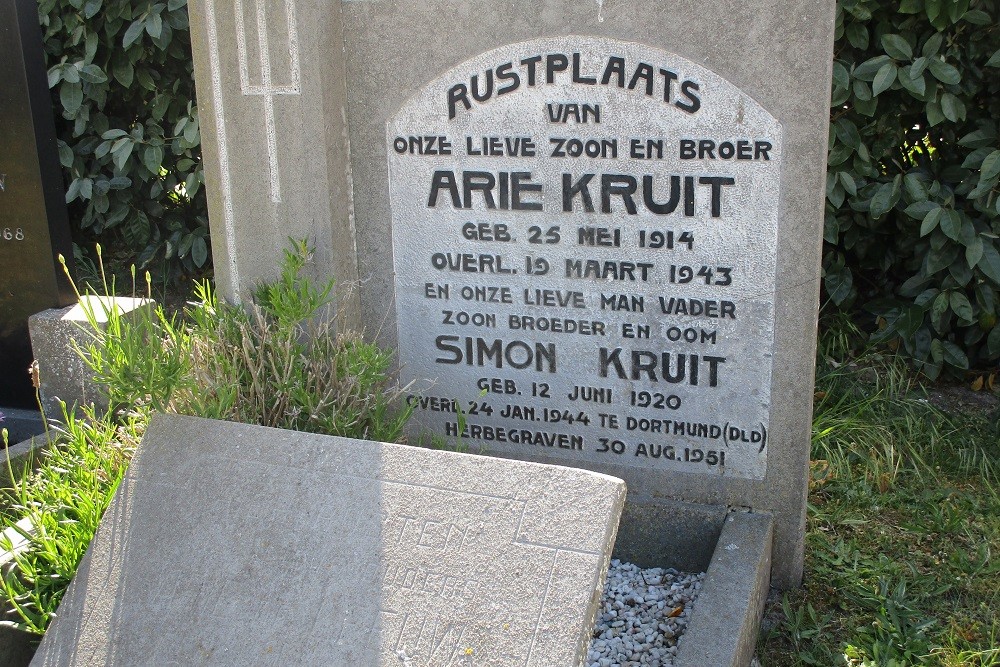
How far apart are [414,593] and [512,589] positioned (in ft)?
0.71

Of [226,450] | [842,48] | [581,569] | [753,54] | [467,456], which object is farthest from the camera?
[842,48]

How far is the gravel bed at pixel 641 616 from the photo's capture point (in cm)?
268

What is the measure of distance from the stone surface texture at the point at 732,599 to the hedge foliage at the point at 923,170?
1.73 meters

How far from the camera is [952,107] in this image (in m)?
4.03

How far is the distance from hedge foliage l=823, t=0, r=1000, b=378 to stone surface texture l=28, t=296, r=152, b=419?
3.01 metres

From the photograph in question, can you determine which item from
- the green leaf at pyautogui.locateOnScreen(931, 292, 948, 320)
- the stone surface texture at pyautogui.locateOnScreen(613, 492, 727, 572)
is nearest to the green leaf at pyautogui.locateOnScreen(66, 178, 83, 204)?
the stone surface texture at pyautogui.locateOnScreen(613, 492, 727, 572)

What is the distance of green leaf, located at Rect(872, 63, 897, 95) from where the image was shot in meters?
3.96

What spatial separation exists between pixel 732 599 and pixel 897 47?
2.59 meters

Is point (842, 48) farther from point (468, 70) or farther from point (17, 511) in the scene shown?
point (17, 511)

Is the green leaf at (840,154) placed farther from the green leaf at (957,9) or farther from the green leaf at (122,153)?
the green leaf at (122,153)

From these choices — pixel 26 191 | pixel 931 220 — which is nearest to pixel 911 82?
pixel 931 220

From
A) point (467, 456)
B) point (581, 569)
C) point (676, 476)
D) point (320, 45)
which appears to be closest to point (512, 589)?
point (581, 569)

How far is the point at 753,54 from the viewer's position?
2.79 metres

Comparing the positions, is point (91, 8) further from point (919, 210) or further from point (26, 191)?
point (919, 210)
